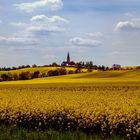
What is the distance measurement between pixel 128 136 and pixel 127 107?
253cm

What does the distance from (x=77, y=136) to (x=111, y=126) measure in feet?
3.56

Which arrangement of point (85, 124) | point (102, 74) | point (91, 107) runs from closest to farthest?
point (85, 124) → point (91, 107) → point (102, 74)

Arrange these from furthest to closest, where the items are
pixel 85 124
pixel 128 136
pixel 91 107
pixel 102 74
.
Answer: pixel 102 74, pixel 91 107, pixel 85 124, pixel 128 136

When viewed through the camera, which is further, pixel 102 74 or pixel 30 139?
pixel 102 74

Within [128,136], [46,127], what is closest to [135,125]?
[128,136]

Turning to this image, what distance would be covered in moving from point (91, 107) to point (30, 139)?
10.6 ft

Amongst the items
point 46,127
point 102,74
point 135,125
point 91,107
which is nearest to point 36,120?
point 46,127

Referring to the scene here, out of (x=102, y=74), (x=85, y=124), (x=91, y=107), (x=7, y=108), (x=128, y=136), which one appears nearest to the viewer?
(x=128, y=136)

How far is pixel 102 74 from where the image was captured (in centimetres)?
6384

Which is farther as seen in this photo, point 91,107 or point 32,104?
point 32,104

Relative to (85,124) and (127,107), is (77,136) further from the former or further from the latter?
(127,107)

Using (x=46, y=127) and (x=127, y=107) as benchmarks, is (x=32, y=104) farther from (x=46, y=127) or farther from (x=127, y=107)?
(x=127, y=107)

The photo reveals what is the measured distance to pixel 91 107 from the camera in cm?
1864

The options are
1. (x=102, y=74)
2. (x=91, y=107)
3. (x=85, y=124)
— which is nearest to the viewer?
(x=85, y=124)
